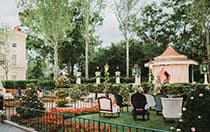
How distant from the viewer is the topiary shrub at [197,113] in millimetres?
4406

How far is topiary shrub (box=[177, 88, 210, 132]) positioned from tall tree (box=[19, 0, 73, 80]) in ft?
84.2

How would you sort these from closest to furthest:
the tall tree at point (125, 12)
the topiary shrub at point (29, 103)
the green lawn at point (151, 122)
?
the green lawn at point (151, 122) < the topiary shrub at point (29, 103) < the tall tree at point (125, 12)

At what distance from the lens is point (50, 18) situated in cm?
2908

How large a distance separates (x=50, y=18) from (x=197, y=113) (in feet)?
85.6

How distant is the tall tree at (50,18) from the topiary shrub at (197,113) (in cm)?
2567

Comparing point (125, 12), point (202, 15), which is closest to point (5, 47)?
point (125, 12)

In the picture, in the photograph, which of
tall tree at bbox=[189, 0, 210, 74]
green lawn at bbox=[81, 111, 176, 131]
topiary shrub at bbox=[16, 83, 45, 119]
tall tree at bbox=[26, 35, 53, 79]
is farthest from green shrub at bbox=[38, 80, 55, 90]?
green lawn at bbox=[81, 111, 176, 131]

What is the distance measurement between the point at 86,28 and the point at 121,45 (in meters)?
7.12

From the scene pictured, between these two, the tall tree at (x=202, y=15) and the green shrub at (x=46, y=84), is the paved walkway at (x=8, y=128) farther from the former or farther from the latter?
the green shrub at (x=46, y=84)

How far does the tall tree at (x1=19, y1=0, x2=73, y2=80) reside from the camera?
29.1 m

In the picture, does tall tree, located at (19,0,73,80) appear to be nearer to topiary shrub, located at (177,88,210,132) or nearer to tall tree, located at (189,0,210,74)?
tall tree, located at (189,0,210,74)

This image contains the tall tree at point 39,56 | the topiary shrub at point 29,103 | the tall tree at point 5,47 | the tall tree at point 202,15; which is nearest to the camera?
the topiary shrub at point 29,103

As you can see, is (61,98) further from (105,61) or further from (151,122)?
(105,61)

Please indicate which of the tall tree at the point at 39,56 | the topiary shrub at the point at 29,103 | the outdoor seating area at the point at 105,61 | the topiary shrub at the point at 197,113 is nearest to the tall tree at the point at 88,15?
the outdoor seating area at the point at 105,61
